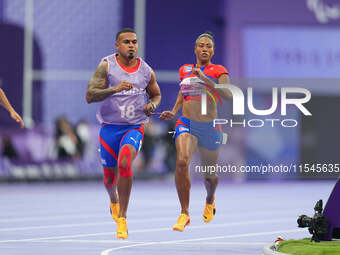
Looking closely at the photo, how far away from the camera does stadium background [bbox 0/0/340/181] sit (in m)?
26.3

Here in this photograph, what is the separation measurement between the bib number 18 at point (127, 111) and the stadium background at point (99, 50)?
1204 centimetres

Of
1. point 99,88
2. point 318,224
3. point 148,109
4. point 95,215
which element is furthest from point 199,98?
point 95,215

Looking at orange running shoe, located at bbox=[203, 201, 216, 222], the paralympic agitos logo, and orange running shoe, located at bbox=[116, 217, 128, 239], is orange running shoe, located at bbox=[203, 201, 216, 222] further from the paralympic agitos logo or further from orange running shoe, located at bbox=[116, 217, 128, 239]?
the paralympic agitos logo

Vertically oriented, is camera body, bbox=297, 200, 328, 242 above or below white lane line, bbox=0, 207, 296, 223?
above

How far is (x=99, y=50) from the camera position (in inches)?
1222

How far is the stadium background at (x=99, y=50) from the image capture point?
26.3 m

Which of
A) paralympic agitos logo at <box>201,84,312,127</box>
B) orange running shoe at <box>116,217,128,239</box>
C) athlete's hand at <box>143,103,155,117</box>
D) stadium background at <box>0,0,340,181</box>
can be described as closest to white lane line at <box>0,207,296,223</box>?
orange running shoe at <box>116,217,128,239</box>

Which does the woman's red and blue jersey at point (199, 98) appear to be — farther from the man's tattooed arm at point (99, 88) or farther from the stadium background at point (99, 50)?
the stadium background at point (99, 50)

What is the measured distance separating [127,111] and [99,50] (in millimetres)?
20206

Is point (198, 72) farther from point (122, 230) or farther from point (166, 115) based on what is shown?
point (122, 230)

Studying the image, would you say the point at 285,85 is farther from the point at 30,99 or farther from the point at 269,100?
the point at 30,99

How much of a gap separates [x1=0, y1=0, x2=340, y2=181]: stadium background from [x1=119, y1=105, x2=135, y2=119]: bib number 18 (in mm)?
12041

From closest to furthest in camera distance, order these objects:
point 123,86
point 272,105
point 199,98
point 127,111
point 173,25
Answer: point 272,105, point 123,86, point 199,98, point 127,111, point 173,25

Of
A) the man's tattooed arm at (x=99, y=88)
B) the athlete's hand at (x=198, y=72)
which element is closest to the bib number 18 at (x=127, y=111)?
the man's tattooed arm at (x=99, y=88)
